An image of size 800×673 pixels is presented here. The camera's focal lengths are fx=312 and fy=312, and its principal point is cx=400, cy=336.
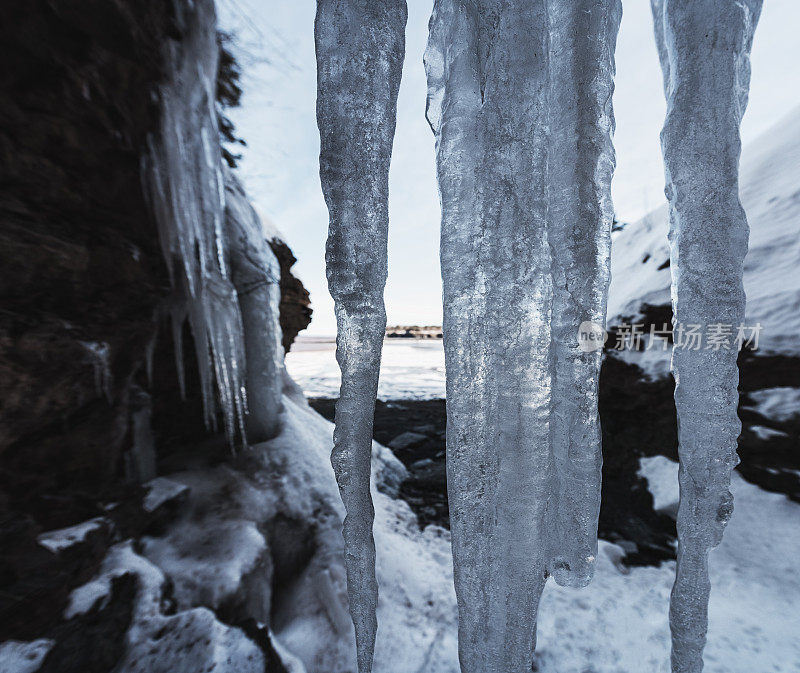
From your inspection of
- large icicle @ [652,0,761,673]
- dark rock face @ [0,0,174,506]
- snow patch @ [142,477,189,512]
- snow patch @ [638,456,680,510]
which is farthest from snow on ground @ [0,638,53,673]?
snow patch @ [638,456,680,510]

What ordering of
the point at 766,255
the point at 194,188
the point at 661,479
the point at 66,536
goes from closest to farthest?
1. the point at 66,536
2. the point at 194,188
3. the point at 766,255
4. the point at 661,479

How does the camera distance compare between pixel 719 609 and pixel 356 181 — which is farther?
pixel 719 609

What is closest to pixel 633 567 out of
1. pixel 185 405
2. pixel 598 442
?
pixel 598 442

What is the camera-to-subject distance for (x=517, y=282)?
1085 mm

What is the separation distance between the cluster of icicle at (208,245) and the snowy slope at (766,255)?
4.19 meters

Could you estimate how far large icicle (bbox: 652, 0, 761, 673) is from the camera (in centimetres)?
112

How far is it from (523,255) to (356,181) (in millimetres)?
651

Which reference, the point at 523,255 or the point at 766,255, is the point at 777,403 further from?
the point at 523,255

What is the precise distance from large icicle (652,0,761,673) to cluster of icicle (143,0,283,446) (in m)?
2.72

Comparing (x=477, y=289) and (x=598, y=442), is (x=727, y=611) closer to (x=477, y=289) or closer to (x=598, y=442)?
(x=598, y=442)

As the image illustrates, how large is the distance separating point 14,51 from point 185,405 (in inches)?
111

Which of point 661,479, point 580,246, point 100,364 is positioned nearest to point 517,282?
point 580,246

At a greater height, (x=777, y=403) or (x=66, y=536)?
(x=777, y=403)

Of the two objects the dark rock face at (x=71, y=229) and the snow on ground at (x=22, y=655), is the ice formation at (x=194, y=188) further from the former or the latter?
the snow on ground at (x=22, y=655)
